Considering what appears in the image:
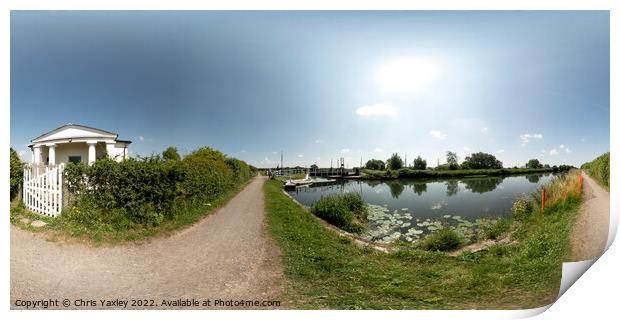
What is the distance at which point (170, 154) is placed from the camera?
2.64 metres

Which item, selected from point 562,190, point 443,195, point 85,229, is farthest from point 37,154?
point 562,190

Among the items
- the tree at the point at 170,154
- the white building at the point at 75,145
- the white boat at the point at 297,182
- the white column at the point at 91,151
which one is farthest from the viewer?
the white boat at the point at 297,182

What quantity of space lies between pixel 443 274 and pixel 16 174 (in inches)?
164

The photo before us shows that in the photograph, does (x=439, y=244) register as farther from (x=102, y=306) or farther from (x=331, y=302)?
(x=102, y=306)

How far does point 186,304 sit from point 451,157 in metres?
2.69

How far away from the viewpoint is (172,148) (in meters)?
2.53

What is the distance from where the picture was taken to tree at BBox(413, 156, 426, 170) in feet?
8.15

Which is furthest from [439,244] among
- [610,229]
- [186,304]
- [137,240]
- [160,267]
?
[137,240]

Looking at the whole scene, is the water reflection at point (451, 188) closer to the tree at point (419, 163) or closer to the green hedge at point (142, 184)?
the tree at point (419, 163)

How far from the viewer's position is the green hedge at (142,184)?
2.71m

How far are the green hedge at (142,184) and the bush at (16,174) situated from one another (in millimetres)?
360

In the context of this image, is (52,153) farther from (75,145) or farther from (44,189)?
(44,189)

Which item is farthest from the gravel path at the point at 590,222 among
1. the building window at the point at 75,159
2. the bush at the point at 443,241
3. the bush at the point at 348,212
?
the building window at the point at 75,159

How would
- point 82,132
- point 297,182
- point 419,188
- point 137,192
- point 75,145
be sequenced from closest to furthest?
point 82,132, point 75,145, point 419,188, point 137,192, point 297,182
